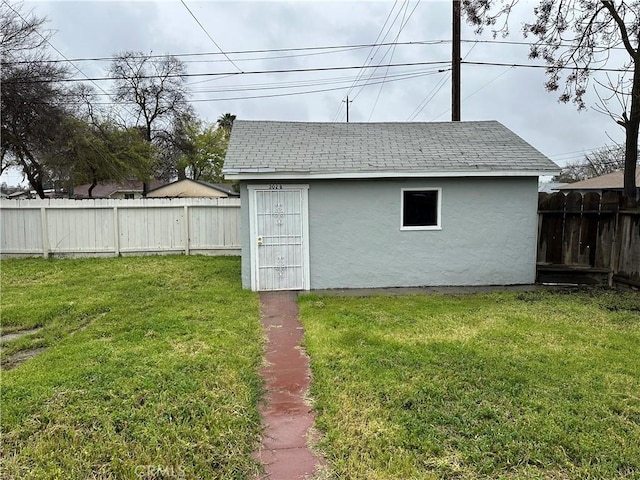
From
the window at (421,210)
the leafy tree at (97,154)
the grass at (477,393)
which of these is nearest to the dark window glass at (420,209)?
the window at (421,210)

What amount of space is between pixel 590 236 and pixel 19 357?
9.40m

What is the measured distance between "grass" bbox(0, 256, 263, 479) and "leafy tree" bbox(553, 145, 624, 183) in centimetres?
3532

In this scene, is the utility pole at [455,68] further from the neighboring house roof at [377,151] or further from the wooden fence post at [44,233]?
the wooden fence post at [44,233]

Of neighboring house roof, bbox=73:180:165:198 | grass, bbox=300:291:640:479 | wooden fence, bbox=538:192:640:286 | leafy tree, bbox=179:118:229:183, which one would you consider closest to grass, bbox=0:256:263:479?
grass, bbox=300:291:640:479

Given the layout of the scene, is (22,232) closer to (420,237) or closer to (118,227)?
(118,227)

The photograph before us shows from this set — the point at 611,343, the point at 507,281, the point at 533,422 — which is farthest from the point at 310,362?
the point at 507,281

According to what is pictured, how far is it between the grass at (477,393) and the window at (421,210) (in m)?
2.43

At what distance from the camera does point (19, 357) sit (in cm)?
472

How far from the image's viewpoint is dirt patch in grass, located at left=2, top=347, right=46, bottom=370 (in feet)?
14.7

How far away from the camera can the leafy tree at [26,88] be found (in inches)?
503

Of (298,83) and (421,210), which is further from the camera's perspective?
(298,83)

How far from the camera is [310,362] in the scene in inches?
180

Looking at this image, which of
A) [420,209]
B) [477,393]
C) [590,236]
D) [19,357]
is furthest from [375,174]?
[19,357]

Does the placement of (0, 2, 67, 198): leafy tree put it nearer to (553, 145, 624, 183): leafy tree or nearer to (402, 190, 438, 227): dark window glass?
(402, 190, 438, 227): dark window glass
